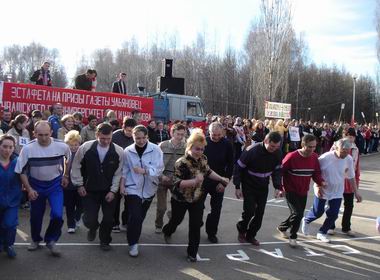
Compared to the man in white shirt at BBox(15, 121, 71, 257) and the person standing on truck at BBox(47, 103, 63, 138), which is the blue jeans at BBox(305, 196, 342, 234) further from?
the person standing on truck at BBox(47, 103, 63, 138)

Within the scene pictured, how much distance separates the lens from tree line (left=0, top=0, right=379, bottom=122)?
36594 mm

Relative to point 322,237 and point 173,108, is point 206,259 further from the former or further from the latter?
point 173,108

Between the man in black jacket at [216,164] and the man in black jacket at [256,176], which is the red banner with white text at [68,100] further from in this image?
the man in black jacket at [256,176]

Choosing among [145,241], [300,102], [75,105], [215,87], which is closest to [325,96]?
[300,102]

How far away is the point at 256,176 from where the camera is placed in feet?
21.5

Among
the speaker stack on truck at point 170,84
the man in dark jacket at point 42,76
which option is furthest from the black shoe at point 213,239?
the speaker stack on truck at point 170,84

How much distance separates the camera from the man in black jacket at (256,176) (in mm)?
6508

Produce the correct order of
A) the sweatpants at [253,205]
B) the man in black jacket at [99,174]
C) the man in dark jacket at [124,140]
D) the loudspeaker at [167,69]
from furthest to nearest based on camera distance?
the loudspeaker at [167,69], the man in dark jacket at [124,140], the sweatpants at [253,205], the man in black jacket at [99,174]

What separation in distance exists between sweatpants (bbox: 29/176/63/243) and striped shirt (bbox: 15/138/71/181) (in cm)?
9

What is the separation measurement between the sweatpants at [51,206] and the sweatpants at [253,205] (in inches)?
106

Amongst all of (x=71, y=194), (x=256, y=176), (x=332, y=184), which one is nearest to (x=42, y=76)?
(x=71, y=194)

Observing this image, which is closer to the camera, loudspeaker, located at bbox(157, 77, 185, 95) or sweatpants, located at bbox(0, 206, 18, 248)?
sweatpants, located at bbox(0, 206, 18, 248)

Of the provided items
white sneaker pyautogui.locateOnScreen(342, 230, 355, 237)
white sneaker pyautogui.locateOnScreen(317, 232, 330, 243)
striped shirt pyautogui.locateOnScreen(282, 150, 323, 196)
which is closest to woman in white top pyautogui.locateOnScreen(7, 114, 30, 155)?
striped shirt pyautogui.locateOnScreen(282, 150, 323, 196)

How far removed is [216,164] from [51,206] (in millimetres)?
2480
